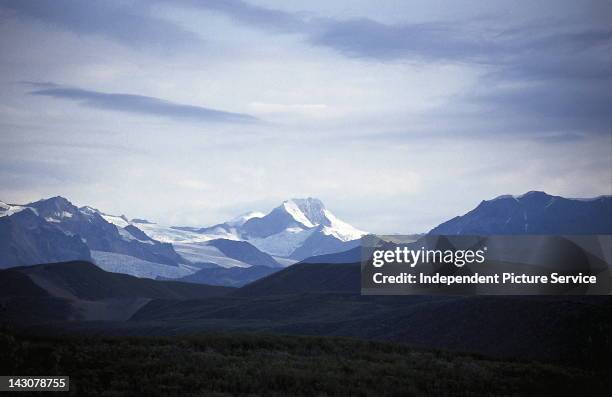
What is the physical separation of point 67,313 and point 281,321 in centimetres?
8008

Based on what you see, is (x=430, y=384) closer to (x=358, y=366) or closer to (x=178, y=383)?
(x=358, y=366)

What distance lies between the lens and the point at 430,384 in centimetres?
3212

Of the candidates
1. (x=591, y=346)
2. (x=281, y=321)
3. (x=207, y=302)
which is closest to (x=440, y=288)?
(x=281, y=321)

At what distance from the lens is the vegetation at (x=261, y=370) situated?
95.8 feet

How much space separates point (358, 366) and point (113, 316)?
17667 centimetres

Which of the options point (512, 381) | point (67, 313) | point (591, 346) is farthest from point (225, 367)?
point (67, 313)

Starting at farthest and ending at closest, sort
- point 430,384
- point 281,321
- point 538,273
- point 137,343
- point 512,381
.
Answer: point 538,273 < point 281,321 < point 137,343 < point 512,381 < point 430,384

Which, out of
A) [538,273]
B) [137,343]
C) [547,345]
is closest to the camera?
[137,343]

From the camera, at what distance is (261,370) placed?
3241 cm

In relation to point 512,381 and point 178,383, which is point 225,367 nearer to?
point 178,383

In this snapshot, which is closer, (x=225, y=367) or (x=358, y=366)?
(x=225, y=367)

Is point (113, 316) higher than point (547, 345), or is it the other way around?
point (547, 345)

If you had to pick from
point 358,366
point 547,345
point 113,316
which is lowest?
point 113,316

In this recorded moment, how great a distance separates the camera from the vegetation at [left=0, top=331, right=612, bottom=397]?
29.2 metres
